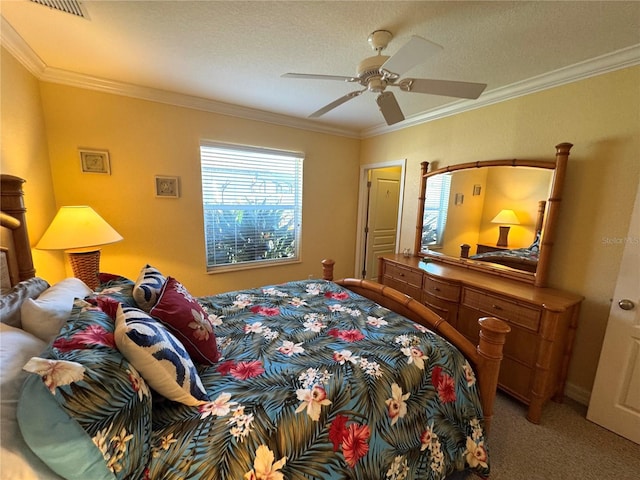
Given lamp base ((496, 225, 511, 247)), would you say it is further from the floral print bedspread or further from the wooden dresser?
the floral print bedspread

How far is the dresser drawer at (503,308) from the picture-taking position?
1.80 meters

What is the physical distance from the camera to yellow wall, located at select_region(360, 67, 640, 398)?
5.78ft

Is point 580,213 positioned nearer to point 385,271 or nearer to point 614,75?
point 614,75

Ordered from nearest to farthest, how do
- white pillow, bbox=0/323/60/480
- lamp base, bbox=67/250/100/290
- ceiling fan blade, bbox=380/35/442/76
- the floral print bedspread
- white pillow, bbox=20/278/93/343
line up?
white pillow, bbox=0/323/60/480 < the floral print bedspread < white pillow, bbox=20/278/93/343 < ceiling fan blade, bbox=380/35/442/76 < lamp base, bbox=67/250/100/290

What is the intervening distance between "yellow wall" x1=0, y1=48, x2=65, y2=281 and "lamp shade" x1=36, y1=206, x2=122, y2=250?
0.17 meters

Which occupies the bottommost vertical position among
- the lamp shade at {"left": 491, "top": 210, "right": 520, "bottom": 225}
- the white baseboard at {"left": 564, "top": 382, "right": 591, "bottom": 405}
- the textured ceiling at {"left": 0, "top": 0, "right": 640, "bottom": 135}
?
the white baseboard at {"left": 564, "top": 382, "right": 591, "bottom": 405}

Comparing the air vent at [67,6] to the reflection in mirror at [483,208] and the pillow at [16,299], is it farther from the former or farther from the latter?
the reflection in mirror at [483,208]

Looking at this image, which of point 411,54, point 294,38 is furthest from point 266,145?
point 411,54

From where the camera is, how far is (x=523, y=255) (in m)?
2.22

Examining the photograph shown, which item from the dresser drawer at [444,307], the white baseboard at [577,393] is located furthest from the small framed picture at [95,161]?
the white baseboard at [577,393]

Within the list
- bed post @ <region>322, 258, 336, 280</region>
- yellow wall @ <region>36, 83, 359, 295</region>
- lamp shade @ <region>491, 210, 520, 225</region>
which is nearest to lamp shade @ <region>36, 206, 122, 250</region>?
yellow wall @ <region>36, 83, 359, 295</region>

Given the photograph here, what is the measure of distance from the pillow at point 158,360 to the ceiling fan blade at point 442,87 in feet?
5.85

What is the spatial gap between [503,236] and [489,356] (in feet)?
4.70

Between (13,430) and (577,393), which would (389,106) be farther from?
(577,393)
